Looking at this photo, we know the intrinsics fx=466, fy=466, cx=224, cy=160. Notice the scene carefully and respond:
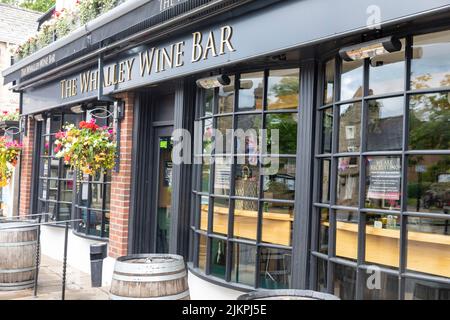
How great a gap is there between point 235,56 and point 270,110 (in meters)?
0.61

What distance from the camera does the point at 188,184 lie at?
17.9 feet

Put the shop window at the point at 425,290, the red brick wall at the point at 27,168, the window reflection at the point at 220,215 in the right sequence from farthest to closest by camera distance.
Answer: the red brick wall at the point at 27,168, the window reflection at the point at 220,215, the shop window at the point at 425,290

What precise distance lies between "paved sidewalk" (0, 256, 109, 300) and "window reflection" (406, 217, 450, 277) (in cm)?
390

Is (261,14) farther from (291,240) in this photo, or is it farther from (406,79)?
(291,240)

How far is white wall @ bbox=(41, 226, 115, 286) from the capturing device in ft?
21.2

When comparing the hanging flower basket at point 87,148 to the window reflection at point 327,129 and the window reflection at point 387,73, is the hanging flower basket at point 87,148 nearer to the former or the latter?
the window reflection at point 327,129

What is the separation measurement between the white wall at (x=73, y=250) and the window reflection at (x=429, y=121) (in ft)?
14.6

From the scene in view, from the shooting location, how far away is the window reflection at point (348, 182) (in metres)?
3.68

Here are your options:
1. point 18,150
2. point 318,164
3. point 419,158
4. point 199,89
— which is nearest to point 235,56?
point 199,89

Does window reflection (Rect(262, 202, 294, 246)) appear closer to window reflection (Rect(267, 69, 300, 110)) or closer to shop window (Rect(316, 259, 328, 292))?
shop window (Rect(316, 259, 328, 292))

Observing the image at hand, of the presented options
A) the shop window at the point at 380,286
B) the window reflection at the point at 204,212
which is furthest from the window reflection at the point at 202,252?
the shop window at the point at 380,286

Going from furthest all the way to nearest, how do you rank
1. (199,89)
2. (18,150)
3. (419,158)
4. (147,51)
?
1. (18,150)
2. (147,51)
3. (199,89)
4. (419,158)

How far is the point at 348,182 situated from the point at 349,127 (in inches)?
17.6

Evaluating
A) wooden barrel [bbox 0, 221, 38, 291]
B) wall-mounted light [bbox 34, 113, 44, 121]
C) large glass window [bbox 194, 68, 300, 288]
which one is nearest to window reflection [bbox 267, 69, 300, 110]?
large glass window [bbox 194, 68, 300, 288]
